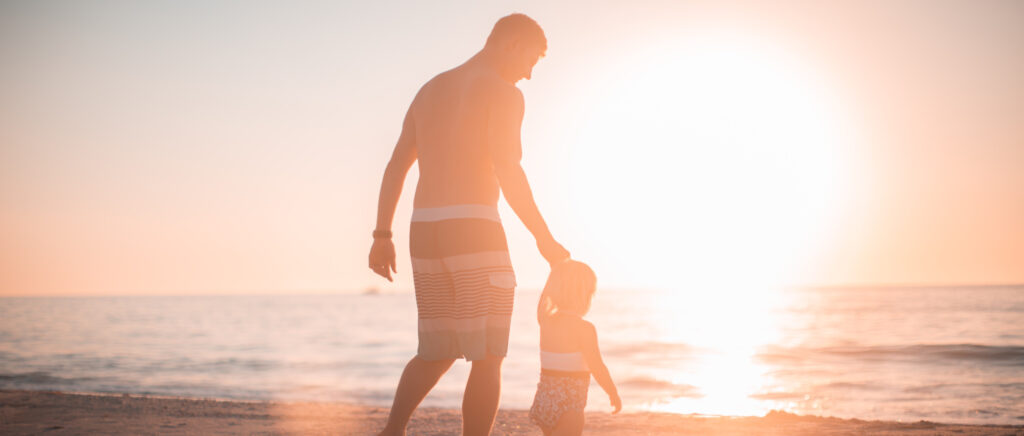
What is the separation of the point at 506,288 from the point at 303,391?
10.1m

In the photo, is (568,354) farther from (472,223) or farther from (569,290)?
(472,223)

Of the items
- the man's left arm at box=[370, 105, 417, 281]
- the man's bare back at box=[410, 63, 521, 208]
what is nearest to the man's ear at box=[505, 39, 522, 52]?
the man's bare back at box=[410, 63, 521, 208]

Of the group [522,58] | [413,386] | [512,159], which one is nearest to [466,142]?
[512,159]

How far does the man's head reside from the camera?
3.08 m

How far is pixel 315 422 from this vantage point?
5.96m

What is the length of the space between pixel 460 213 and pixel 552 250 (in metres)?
0.42

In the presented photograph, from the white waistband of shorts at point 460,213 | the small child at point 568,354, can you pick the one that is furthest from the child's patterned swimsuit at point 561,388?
the white waistband of shorts at point 460,213

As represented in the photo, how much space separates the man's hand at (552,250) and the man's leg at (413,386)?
0.58 metres

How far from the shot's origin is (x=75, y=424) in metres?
5.39

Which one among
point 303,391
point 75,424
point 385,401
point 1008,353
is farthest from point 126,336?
point 1008,353

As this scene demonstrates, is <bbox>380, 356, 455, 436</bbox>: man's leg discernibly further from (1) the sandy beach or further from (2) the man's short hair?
(1) the sandy beach

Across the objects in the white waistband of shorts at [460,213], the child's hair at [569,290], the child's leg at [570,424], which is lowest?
the child's leg at [570,424]

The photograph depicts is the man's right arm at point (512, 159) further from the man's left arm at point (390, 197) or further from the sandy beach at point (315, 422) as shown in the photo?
the sandy beach at point (315, 422)

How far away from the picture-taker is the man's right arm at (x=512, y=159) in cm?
296
